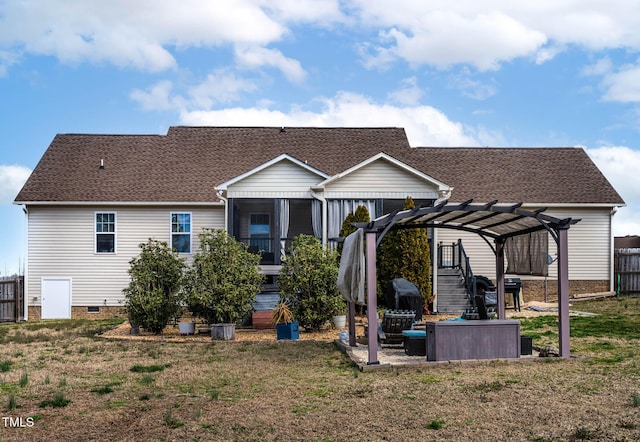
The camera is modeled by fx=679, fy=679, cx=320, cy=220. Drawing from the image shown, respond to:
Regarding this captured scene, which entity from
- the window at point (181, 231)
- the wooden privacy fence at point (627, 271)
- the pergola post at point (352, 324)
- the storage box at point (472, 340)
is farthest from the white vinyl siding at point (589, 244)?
the storage box at point (472, 340)

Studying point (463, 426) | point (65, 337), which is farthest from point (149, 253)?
point (463, 426)

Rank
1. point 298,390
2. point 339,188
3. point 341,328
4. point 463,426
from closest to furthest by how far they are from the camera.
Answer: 1. point 463,426
2. point 298,390
3. point 341,328
4. point 339,188

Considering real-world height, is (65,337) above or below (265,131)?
below

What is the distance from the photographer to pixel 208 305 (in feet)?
52.6

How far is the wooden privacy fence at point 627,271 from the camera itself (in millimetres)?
24484

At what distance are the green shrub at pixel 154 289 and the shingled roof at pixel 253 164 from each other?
6081 mm

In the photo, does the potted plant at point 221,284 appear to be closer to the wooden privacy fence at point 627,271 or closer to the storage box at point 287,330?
the storage box at point 287,330

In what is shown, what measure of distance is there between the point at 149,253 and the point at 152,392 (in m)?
7.61

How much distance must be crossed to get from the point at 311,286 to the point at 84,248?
9.56 metres

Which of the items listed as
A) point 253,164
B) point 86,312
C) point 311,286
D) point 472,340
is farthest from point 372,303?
point 253,164

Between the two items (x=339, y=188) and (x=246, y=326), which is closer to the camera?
(x=246, y=326)

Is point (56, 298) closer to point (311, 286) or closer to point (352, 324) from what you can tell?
point (311, 286)

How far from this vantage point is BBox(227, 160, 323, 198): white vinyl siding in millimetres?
20083

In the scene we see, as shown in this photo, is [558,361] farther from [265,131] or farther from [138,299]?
[265,131]
